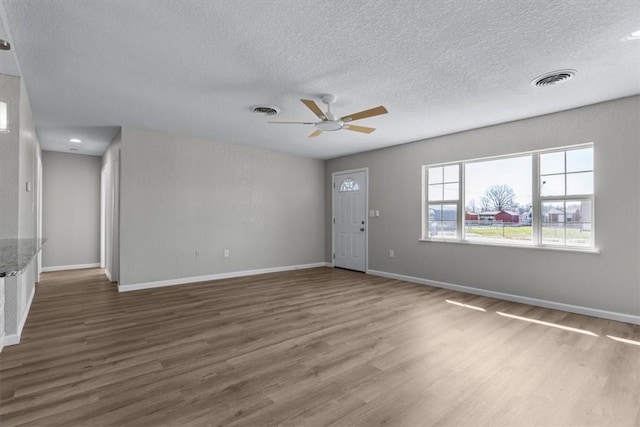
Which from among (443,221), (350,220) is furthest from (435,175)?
(350,220)

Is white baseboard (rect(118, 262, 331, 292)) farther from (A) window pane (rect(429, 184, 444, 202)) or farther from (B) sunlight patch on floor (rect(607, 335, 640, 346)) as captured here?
(B) sunlight patch on floor (rect(607, 335, 640, 346))

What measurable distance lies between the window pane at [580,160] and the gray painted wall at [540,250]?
0.14m

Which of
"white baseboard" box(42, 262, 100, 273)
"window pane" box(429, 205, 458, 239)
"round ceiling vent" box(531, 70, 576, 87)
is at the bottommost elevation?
"white baseboard" box(42, 262, 100, 273)

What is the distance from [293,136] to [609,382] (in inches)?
180

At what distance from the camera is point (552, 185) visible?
400 centimetres

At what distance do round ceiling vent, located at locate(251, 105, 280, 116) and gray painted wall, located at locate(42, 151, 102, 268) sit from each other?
521 cm

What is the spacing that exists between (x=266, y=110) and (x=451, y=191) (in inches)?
127

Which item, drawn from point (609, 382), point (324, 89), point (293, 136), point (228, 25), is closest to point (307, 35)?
point (228, 25)

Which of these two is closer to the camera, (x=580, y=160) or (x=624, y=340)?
(x=624, y=340)

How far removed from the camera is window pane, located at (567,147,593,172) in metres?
3.72

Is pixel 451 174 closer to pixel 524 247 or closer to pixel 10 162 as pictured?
pixel 524 247

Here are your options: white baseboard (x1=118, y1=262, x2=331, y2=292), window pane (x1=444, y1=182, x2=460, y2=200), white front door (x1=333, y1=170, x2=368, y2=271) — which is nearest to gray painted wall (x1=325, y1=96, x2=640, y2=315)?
window pane (x1=444, y1=182, x2=460, y2=200)

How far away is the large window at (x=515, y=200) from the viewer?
3789 millimetres

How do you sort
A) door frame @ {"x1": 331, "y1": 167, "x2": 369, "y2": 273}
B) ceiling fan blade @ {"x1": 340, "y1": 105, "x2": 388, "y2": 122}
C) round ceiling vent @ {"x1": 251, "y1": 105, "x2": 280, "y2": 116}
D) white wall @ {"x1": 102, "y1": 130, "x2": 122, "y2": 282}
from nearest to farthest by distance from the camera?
ceiling fan blade @ {"x1": 340, "y1": 105, "x2": 388, "y2": 122} < round ceiling vent @ {"x1": 251, "y1": 105, "x2": 280, "y2": 116} < white wall @ {"x1": 102, "y1": 130, "x2": 122, "y2": 282} < door frame @ {"x1": 331, "y1": 167, "x2": 369, "y2": 273}
